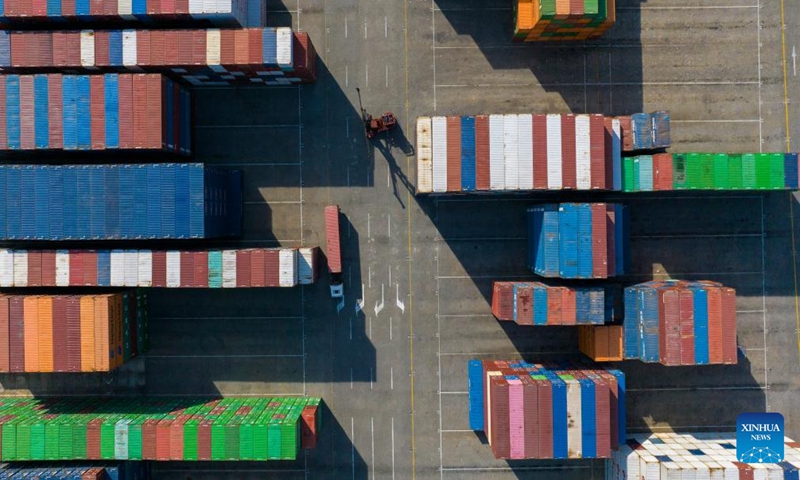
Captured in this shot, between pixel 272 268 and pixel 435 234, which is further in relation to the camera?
pixel 435 234

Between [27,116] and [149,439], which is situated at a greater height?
[27,116]

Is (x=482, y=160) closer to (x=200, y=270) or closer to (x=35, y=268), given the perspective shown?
(x=200, y=270)

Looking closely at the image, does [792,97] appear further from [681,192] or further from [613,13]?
[613,13]

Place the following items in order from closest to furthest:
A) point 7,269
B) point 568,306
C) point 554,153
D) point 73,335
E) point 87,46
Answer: point 554,153 < point 73,335 < point 568,306 < point 87,46 < point 7,269

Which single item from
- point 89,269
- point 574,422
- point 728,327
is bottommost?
point 574,422

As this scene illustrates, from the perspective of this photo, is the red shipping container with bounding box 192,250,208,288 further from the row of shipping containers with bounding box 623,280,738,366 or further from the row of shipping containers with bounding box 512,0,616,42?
the row of shipping containers with bounding box 623,280,738,366

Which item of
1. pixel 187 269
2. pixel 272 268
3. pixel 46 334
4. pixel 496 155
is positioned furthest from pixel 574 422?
pixel 46 334

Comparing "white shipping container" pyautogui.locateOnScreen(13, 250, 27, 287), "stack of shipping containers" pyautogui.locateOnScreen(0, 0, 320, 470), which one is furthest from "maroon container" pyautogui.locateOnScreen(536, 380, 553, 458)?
"white shipping container" pyautogui.locateOnScreen(13, 250, 27, 287)
